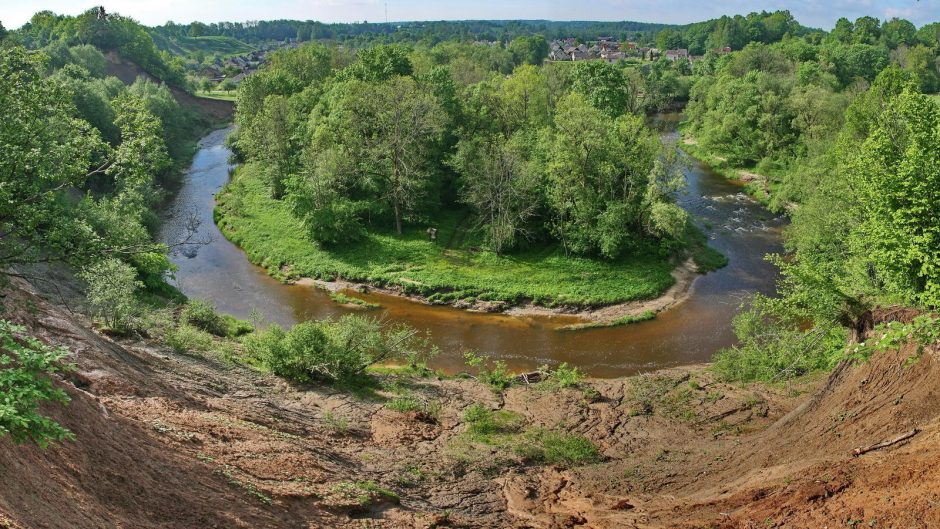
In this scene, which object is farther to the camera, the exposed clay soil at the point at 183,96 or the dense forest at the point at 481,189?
the exposed clay soil at the point at 183,96

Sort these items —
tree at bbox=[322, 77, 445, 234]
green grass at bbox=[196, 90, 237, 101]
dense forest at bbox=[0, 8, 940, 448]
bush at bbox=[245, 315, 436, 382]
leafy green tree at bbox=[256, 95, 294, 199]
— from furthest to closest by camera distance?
green grass at bbox=[196, 90, 237, 101] → leafy green tree at bbox=[256, 95, 294, 199] → tree at bbox=[322, 77, 445, 234] → bush at bbox=[245, 315, 436, 382] → dense forest at bbox=[0, 8, 940, 448]

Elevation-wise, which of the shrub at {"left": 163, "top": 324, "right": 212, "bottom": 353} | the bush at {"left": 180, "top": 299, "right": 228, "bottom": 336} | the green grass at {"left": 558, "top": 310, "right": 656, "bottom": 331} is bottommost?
the green grass at {"left": 558, "top": 310, "right": 656, "bottom": 331}

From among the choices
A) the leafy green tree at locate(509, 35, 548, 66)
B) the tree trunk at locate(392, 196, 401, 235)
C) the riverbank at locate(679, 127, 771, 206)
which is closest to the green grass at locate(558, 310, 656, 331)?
the tree trunk at locate(392, 196, 401, 235)

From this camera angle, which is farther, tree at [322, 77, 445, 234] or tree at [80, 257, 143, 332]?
tree at [322, 77, 445, 234]

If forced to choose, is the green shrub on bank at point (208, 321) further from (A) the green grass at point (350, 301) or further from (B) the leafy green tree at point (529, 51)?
(B) the leafy green tree at point (529, 51)

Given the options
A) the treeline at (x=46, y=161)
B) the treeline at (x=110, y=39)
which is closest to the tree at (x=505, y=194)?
the treeline at (x=46, y=161)

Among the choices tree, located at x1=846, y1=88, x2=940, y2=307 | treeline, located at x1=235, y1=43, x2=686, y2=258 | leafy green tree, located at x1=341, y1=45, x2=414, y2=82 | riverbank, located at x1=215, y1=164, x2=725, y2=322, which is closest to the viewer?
tree, located at x1=846, y1=88, x2=940, y2=307

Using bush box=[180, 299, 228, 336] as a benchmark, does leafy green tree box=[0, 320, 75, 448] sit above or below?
above

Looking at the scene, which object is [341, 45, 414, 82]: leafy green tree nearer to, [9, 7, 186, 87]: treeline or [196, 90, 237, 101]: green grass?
[9, 7, 186, 87]: treeline
